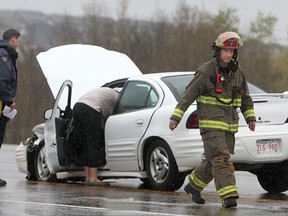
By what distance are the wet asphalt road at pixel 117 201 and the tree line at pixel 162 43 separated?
148ft

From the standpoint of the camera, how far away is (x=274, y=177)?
488 inches

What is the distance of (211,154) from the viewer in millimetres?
10016

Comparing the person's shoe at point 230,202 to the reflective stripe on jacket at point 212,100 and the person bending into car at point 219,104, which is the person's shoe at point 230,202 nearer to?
the person bending into car at point 219,104

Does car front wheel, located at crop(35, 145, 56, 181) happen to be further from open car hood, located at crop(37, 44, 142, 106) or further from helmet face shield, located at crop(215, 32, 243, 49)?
helmet face shield, located at crop(215, 32, 243, 49)

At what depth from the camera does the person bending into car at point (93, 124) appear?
1295 centimetres

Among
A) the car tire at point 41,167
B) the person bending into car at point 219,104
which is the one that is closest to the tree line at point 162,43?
the car tire at point 41,167

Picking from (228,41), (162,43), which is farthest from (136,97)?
(162,43)

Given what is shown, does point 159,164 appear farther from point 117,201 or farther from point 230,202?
point 230,202

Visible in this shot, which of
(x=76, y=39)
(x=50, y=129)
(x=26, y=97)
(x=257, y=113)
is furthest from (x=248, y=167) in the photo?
(x=76, y=39)

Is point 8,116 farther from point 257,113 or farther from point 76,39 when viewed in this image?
point 76,39

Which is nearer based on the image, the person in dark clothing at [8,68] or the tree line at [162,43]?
the person in dark clothing at [8,68]

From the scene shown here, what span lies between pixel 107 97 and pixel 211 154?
3453mm

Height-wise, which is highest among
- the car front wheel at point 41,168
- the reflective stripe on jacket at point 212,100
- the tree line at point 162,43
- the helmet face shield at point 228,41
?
the helmet face shield at point 228,41

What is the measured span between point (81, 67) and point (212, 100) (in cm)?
435
